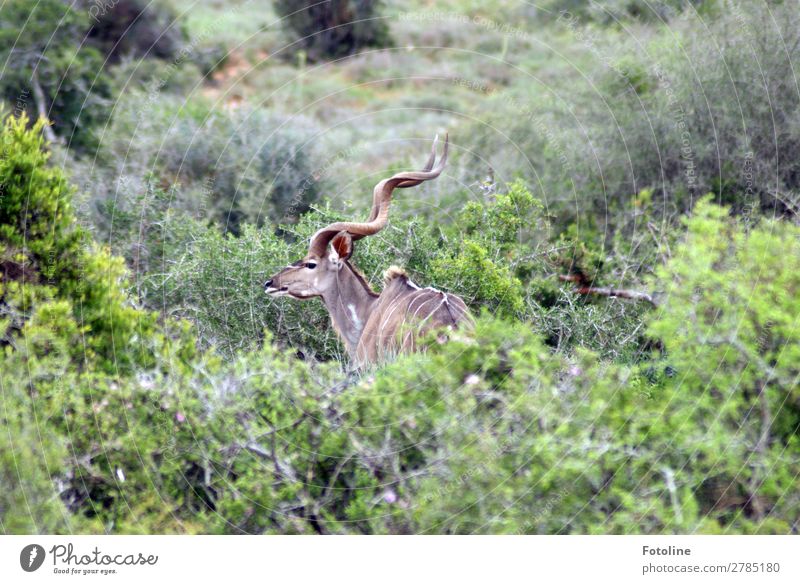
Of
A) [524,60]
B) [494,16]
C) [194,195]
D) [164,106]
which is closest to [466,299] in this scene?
[194,195]

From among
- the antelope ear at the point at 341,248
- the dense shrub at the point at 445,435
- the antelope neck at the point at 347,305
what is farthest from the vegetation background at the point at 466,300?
the antelope ear at the point at 341,248

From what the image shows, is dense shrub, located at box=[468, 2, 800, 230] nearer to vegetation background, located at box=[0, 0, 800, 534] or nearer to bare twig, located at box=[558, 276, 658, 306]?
vegetation background, located at box=[0, 0, 800, 534]

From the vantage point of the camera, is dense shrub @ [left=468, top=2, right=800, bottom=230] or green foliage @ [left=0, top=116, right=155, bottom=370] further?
dense shrub @ [left=468, top=2, right=800, bottom=230]

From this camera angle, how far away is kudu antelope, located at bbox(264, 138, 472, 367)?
10164 millimetres

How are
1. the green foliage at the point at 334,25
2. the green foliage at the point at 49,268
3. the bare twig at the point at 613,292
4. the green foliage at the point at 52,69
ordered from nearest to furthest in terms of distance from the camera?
the green foliage at the point at 49,268, the bare twig at the point at 613,292, the green foliage at the point at 52,69, the green foliage at the point at 334,25

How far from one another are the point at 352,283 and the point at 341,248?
342 millimetres

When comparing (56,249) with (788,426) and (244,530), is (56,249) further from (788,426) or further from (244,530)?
(788,426)

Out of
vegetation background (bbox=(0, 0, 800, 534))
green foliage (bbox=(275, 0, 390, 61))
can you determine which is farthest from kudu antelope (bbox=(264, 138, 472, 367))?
green foliage (bbox=(275, 0, 390, 61))

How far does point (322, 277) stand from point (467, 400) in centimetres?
388

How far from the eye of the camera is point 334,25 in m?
27.0
